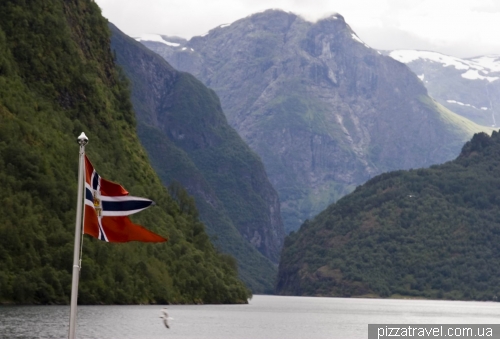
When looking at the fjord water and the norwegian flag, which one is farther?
the fjord water

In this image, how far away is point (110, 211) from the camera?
4997 cm

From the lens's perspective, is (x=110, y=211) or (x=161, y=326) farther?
(x=161, y=326)

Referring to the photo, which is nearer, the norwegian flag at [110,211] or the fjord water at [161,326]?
the norwegian flag at [110,211]

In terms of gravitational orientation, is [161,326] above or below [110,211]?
below

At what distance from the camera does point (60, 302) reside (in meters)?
191

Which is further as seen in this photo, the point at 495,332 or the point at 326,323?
the point at 326,323

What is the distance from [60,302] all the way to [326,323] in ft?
154

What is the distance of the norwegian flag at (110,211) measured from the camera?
4928cm

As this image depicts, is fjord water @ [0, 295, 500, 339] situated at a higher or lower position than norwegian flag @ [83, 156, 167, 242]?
lower

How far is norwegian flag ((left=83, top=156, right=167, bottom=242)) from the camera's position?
49.3 metres

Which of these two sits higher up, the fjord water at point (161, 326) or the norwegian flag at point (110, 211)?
the norwegian flag at point (110, 211)

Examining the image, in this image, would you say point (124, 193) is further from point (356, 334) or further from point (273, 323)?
point (273, 323)

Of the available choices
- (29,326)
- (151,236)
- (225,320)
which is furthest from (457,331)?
(151,236)

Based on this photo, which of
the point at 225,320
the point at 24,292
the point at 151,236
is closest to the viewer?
the point at 151,236
